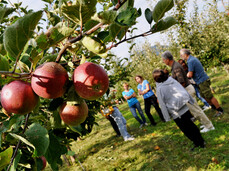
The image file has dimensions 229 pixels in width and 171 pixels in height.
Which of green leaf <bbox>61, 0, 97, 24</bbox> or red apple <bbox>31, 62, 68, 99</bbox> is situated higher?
green leaf <bbox>61, 0, 97, 24</bbox>

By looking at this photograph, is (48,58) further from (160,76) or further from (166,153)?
(166,153)

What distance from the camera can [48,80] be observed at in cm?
72

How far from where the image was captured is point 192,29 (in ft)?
28.2

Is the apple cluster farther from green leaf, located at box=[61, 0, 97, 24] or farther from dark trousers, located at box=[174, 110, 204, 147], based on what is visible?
dark trousers, located at box=[174, 110, 204, 147]

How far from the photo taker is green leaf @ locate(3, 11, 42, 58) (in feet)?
2.01

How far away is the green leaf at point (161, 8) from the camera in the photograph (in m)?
0.77

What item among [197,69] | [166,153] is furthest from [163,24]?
[197,69]

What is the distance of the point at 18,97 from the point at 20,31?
0.91ft

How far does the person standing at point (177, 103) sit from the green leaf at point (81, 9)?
3.12 meters

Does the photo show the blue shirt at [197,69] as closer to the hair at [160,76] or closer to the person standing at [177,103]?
the person standing at [177,103]

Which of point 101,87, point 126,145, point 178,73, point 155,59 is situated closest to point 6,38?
point 101,87

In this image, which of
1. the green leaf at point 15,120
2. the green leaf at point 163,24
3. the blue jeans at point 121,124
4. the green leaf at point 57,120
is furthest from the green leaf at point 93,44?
the blue jeans at point 121,124

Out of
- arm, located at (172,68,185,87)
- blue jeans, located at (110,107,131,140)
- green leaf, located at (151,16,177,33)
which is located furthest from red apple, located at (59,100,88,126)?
blue jeans, located at (110,107,131,140)

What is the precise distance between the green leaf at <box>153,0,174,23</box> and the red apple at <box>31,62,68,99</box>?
500 mm
